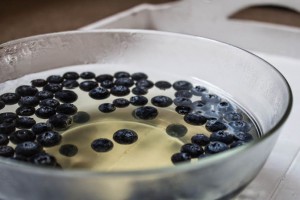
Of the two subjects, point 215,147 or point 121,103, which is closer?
point 215,147

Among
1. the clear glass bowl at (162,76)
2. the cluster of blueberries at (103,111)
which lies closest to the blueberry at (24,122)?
the cluster of blueberries at (103,111)

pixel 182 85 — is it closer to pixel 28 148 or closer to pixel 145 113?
pixel 145 113

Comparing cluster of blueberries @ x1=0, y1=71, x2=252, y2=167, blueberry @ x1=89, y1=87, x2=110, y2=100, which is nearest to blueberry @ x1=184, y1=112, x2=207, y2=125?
cluster of blueberries @ x1=0, y1=71, x2=252, y2=167

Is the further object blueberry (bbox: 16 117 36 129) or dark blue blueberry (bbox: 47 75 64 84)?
dark blue blueberry (bbox: 47 75 64 84)

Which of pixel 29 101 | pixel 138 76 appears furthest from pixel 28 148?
pixel 138 76

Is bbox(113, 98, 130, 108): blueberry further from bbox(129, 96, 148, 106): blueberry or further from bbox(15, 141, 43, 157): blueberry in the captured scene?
bbox(15, 141, 43, 157): blueberry

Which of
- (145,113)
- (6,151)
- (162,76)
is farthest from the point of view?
(162,76)
